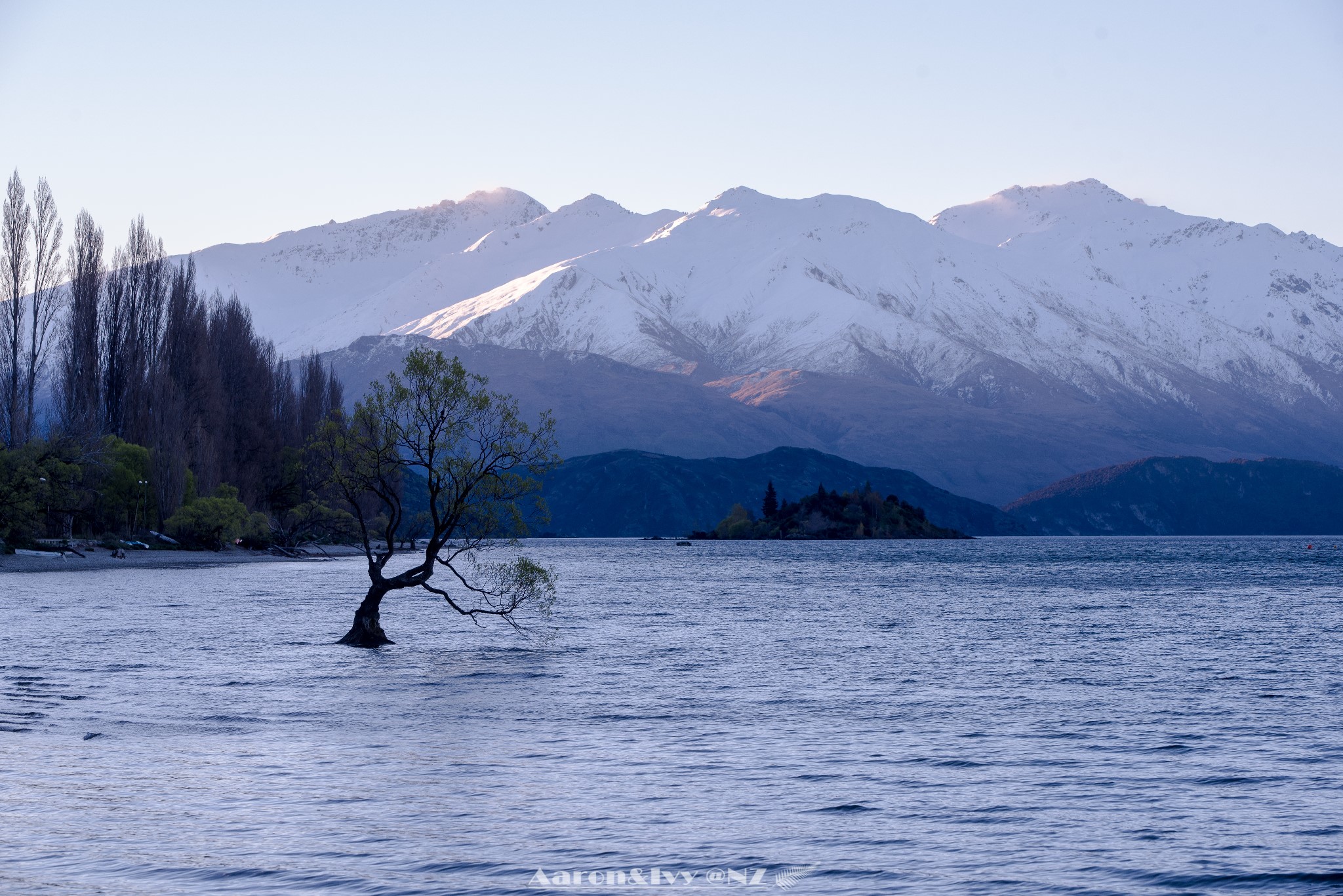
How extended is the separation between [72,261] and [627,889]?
14577cm

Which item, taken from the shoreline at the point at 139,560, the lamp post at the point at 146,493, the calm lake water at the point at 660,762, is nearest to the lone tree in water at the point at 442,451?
the calm lake water at the point at 660,762

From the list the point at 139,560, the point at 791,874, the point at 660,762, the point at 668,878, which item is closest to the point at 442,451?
the point at 660,762

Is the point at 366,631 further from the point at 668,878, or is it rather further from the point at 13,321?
the point at 13,321

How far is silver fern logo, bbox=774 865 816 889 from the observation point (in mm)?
21219

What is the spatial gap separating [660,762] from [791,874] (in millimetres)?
10288

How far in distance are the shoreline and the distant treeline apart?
4030 millimetres

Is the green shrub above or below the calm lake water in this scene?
above

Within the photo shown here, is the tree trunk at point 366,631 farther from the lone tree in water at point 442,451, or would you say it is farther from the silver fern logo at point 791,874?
the silver fern logo at point 791,874

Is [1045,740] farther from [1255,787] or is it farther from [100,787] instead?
[100,787]

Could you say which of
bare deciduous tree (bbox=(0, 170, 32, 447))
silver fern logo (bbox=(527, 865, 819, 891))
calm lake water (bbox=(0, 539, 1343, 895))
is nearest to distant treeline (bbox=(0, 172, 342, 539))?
bare deciduous tree (bbox=(0, 170, 32, 447))

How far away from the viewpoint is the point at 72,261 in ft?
485

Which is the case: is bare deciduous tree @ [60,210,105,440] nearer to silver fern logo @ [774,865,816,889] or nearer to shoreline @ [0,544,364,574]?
shoreline @ [0,544,364,574]

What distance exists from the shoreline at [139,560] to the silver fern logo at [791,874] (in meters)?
105

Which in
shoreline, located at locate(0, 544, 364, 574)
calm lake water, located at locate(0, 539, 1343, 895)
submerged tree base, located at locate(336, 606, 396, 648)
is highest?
shoreline, located at locate(0, 544, 364, 574)
